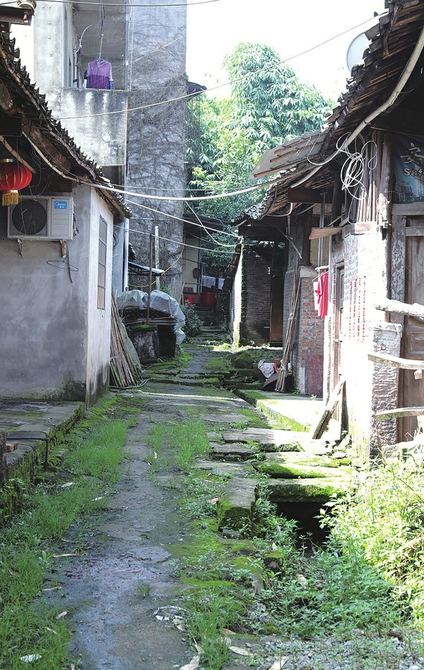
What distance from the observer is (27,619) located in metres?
3.48

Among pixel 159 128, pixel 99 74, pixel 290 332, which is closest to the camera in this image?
pixel 290 332

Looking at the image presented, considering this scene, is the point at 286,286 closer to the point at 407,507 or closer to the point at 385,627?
the point at 407,507

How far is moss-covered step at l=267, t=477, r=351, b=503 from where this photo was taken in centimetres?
672

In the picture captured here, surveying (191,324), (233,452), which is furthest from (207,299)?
(233,452)

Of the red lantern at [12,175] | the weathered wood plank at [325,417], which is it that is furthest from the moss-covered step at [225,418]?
the red lantern at [12,175]

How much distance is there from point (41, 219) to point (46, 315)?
1.44 metres

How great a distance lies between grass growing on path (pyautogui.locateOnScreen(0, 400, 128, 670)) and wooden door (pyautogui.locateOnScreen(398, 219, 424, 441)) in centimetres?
330

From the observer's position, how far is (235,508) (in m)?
5.46

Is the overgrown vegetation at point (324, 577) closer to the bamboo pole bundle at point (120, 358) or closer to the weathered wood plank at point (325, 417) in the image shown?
the weathered wood plank at point (325, 417)

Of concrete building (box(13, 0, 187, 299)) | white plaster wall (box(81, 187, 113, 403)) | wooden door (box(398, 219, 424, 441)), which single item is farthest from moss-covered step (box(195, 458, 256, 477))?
concrete building (box(13, 0, 187, 299))

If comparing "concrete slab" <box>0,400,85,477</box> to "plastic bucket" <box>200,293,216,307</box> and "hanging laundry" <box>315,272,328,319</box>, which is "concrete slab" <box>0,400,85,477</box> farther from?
"plastic bucket" <box>200,293,216,307</box>

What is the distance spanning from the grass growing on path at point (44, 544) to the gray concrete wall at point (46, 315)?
1.54 metres

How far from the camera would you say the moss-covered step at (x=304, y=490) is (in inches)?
265

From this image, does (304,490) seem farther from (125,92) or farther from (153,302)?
(153,302)
